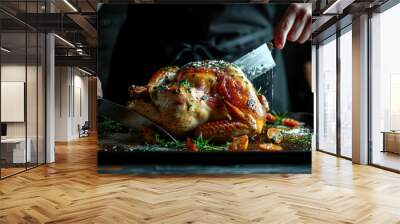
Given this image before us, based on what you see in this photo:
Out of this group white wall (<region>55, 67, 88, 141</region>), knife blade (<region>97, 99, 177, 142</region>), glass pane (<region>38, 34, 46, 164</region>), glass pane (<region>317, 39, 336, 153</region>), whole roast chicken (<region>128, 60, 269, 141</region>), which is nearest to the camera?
whole roast chicken (<region>128, 60, 269, 141</region>)

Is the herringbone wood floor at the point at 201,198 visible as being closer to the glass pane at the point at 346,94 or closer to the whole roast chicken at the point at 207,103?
the whole roast chicken at the point at 207,103

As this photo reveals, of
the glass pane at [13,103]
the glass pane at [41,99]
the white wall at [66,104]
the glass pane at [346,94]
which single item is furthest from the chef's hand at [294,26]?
the white wall at [66,104]

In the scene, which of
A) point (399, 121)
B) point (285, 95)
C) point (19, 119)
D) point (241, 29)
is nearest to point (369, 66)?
point (399, 121)

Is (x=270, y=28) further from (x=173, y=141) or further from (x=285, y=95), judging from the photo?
(x=173, y=141)

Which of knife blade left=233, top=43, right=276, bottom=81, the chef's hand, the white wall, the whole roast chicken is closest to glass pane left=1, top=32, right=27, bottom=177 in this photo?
the whole roast chicken

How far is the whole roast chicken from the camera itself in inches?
241

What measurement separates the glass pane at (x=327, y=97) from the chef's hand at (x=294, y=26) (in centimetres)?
321

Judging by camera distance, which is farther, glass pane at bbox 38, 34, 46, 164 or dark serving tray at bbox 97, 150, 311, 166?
glass pane at bbox 38, 34, 46, 164

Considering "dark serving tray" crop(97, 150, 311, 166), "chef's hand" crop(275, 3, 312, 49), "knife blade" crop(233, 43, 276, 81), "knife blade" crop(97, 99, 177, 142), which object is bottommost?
"dark serving tray" crop(97, 150, 311, 166)

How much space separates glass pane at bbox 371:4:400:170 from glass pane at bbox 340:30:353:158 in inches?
31.1

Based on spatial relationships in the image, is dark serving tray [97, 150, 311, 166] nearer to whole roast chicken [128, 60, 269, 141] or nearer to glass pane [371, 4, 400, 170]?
whole roast chicken [128, 60, 269, 141]

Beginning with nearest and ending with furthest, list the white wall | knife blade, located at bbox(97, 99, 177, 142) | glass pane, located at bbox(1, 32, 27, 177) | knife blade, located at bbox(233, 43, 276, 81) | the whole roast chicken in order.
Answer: glass pane, located at bbox(1, 32, 27, 177)
the whole roast chicken
knife blade, located at bbox(97, 99, 177, 142)
knife blade, located at bbox(233, 43, 276, 81)
the white wall

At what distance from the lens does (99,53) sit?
254 inches

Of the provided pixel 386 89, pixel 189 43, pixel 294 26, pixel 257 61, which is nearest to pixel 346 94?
pixel 386 89
